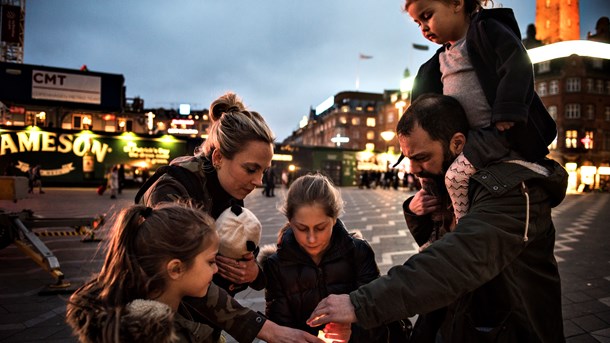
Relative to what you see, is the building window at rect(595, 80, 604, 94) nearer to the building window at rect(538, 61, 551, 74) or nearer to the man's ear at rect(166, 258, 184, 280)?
the building window at rect(538, 61, 551, 74)

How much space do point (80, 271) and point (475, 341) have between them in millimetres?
5681

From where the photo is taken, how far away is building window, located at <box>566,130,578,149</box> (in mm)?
40656

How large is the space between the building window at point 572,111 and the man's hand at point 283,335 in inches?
1955

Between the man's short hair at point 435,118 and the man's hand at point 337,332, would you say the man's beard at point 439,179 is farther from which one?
the man's hand at point 337,332

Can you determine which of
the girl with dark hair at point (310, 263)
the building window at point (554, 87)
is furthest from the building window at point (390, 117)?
the girl with dark hair at point (310, 263)

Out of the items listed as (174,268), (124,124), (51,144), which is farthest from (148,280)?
(124,124)

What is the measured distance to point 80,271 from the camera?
5.33 metres

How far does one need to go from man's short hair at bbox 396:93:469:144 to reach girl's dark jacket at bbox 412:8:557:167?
0.10m

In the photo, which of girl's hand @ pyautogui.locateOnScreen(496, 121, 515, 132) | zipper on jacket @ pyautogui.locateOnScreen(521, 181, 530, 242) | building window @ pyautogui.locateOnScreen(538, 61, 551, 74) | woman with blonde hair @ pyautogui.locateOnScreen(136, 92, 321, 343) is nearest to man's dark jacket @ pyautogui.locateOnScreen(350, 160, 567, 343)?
zipper on jacket @ pyautogui.locateOnScreen(521, 181, 530, 242)

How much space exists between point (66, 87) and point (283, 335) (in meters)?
12.5

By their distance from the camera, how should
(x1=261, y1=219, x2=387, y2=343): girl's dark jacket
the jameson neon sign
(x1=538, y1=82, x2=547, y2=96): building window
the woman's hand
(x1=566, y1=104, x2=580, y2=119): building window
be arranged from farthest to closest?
(x1=538, y1=82, x2=547, y2=96): building window < (x1=566, y1=104, x2=580, y2=119): building window < the jameson neon sign < (x1=261, y1=219, x2=387, y2=343): girl's dark jacket < the woman's hand

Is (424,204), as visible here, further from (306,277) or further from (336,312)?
(336,312)

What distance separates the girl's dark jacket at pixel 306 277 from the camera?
86.8 inches

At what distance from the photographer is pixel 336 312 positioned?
50.0 inches
